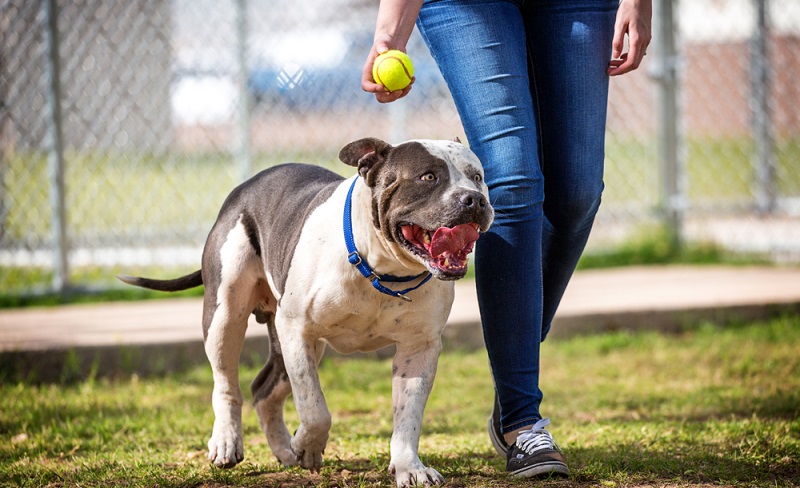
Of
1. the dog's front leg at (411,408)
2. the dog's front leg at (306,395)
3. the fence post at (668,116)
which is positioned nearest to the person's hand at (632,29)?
the dog's front leg at (411,408)

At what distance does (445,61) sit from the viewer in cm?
334

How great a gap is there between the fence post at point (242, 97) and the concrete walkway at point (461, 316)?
105cm

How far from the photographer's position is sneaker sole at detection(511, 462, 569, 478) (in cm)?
Result: 313

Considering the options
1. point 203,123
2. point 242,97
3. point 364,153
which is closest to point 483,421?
point 364,153

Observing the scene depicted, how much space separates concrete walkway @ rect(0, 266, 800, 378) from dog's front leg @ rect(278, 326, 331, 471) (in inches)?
88.3

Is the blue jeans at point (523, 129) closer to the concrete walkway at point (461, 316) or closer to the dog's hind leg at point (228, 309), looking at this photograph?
the dog's hind leg at point (228, 309)

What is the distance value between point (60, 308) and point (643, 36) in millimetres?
4380

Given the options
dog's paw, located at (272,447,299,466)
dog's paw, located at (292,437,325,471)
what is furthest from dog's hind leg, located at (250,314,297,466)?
dog's paw, located at (292,437,325,471)

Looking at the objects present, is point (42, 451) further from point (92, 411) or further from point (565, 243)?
point (565, 243)

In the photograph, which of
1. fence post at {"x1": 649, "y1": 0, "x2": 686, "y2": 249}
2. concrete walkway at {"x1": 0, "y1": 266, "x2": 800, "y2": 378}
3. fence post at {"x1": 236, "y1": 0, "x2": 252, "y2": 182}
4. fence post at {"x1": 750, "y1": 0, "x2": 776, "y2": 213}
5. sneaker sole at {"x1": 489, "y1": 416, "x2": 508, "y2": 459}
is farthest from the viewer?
fence post at {"x1": 750, "y1": 0, "x2": 776, "y2": 213}

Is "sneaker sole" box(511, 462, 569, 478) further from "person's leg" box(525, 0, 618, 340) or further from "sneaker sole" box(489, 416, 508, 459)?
"person's leg" box(525, 0, 618, 340)

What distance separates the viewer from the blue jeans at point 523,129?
322cm

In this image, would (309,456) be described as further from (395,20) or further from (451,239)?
(395,20)

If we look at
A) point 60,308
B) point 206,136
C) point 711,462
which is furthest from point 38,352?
point 711,462
